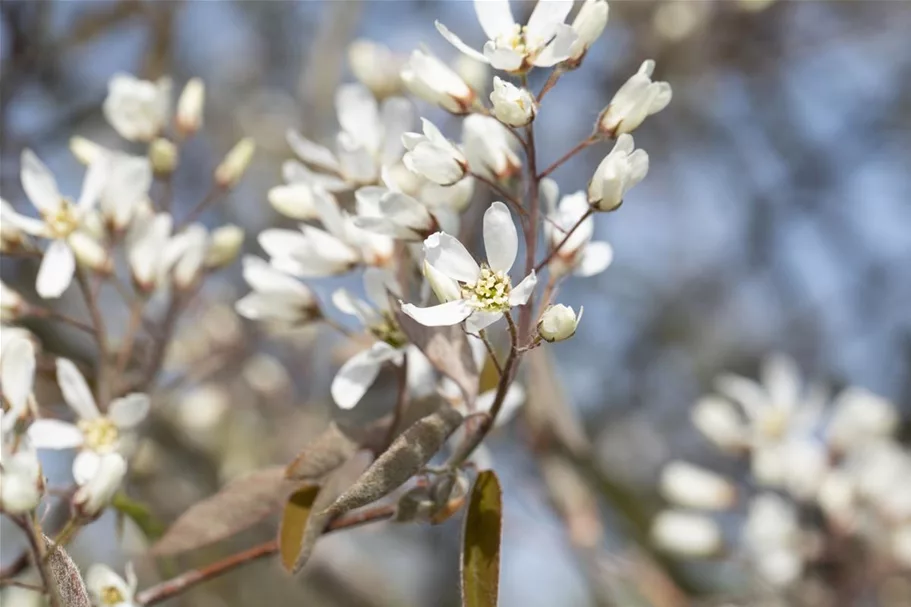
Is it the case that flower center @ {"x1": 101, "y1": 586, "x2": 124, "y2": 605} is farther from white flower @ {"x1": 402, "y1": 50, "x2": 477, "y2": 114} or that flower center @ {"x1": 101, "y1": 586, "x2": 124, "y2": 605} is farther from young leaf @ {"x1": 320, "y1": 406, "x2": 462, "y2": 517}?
white flower @ {"x1": 402, "y1": 50, "x2": 477, "y2": 114}

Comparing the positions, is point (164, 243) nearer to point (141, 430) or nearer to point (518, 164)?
point (141, 430)

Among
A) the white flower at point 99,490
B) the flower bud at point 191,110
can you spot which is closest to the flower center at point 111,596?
the white flower at point 99,490

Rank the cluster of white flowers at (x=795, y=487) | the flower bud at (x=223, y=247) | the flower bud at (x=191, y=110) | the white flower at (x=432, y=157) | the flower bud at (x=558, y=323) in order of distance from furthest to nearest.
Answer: the cluster of white flowers at (x=795, y=487) → the flower bud at (x=191, y=110) → the flower bud at (x=223, y=247) → the white flower at (x=432, y=157) → the flower bud at (x=558, y=323)

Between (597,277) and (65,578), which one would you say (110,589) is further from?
(597,277)

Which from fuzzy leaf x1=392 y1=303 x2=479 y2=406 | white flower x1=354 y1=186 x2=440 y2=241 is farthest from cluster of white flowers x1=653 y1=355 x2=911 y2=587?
white flower x1=354 y1=186 x2=440 y2=241

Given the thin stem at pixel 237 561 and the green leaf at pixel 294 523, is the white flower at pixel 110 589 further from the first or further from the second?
the green leaf at pixel 294 523

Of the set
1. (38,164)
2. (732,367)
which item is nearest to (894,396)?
(732,367)
